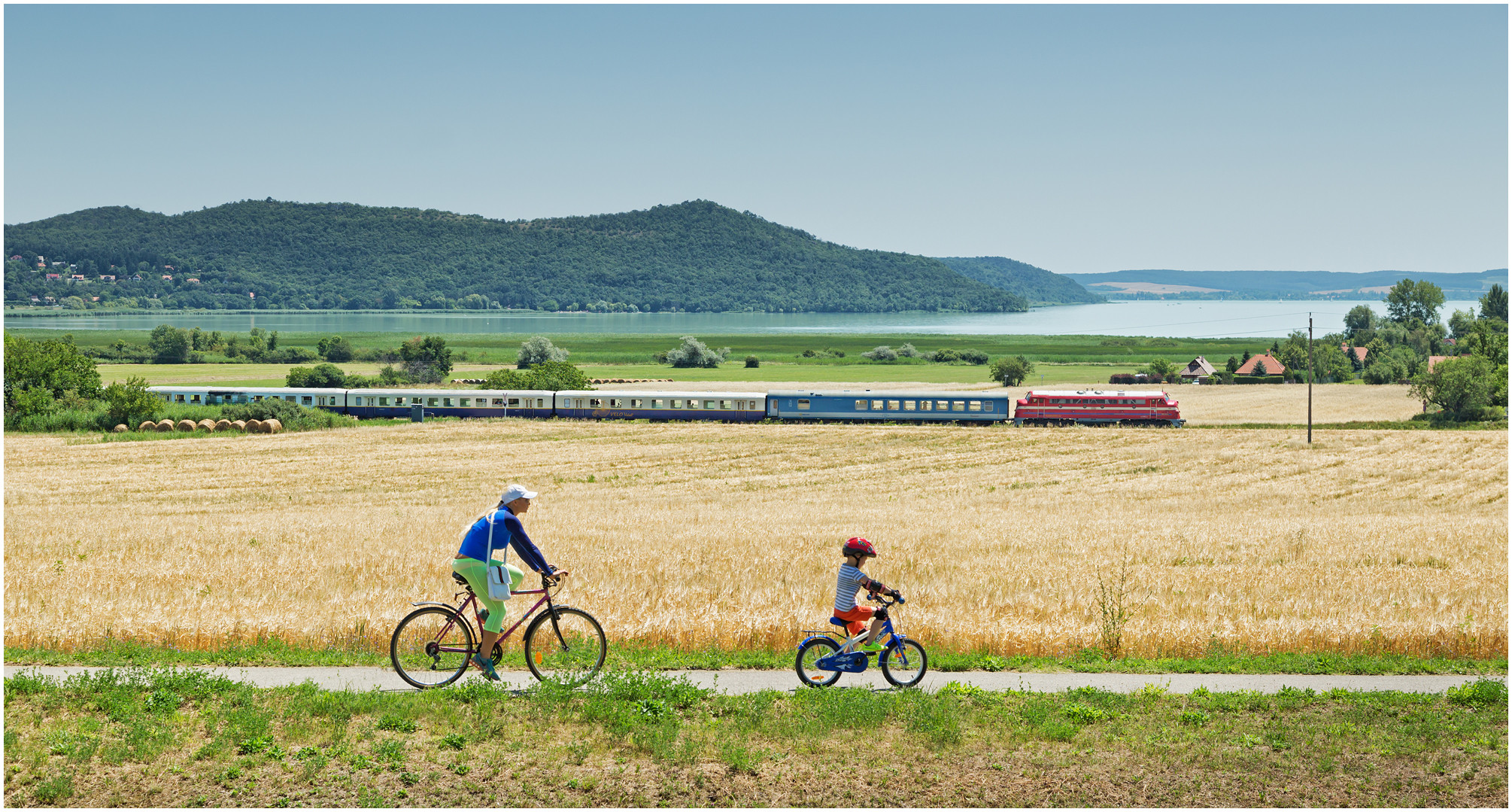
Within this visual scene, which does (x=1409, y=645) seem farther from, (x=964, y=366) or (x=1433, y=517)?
(x=964, y=366)

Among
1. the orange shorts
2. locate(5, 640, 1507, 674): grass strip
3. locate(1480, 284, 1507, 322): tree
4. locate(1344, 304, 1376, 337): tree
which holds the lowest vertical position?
locate(5, 640, 1507, 674): grass strip

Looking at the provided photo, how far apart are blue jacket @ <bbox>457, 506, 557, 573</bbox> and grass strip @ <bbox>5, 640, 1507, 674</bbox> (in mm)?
1872

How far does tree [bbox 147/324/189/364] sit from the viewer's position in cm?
12419

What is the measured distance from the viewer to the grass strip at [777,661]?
11922 millimetres

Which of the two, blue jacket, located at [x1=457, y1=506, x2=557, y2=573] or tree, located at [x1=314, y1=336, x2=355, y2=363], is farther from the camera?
tree, located at [x1=314, y1=336, x2=355, y2=363]

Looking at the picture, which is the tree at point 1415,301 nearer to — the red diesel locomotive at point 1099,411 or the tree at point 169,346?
the red diesel locomotive at point 1099,411

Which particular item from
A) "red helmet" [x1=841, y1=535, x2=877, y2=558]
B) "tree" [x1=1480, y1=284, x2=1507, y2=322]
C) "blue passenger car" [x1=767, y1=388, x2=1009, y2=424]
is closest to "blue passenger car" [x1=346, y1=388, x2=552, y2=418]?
"blue passenger car" [x1=767, y1=388, x2=1009, y2=424]

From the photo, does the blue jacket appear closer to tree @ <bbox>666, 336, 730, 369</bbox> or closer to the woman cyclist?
the woman cyclist

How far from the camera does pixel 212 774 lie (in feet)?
28.6

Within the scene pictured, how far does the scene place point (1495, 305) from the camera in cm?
17838

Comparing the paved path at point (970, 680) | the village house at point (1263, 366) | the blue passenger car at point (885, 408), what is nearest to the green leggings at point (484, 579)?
the paved path at point (970, 680)

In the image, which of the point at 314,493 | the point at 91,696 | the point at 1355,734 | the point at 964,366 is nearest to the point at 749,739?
the point at 1355,734

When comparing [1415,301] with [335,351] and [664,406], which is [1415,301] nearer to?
[335,351]

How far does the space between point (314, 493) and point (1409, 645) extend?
31.5m
